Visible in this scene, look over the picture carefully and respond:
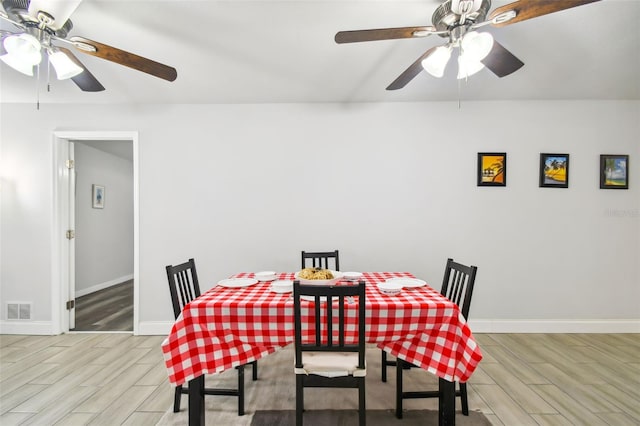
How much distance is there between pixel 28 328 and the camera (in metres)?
3.17

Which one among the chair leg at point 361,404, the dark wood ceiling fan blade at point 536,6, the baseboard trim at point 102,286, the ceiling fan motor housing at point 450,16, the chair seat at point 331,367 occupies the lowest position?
the baseboard trim at point 102,286

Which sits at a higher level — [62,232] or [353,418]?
[62,232]

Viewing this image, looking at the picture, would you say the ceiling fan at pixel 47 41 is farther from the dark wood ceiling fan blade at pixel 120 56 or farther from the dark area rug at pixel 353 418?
the dark area rug at pixel 353 418

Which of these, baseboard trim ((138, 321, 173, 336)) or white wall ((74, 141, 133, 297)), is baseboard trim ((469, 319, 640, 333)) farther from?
white wall ((74, 141, 133, 297))

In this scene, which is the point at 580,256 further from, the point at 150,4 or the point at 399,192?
the point at 150,4

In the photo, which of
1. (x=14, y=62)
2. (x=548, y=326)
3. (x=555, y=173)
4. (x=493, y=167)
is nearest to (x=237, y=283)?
(x=14, y=62)

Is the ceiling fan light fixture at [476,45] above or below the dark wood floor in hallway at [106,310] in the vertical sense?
above

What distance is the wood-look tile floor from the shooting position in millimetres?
1922

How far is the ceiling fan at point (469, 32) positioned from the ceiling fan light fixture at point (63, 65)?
1.60 meters

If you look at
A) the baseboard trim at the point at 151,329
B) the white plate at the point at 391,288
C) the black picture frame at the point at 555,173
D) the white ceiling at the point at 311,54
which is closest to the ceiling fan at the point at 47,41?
the white ceiling at the point at 311,54

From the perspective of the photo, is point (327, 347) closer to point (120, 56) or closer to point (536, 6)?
point (536, 6)

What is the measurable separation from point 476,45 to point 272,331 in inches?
75.7

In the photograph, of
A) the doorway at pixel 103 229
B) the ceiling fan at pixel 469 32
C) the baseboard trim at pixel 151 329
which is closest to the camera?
the ceiling fan at pixel 469 32

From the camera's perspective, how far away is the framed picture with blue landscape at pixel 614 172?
3203 millimetres
